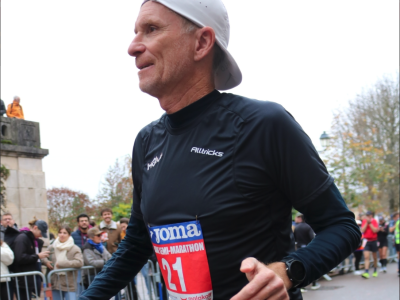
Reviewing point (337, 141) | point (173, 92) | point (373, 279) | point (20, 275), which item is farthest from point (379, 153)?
point (173, 92)

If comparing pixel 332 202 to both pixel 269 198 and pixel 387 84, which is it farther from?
pixel 387 84

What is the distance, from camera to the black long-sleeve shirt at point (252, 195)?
148cm

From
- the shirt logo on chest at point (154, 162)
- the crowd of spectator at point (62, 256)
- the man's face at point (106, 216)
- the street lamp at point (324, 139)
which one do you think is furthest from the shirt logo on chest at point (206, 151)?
the street lamp at point (324, 139)

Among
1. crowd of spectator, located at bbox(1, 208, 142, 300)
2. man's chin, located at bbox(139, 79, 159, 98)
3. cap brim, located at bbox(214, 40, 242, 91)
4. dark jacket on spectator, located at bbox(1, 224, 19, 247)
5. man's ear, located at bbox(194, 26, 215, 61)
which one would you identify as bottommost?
crowd of spectator, located at bbox(1, 208, 142, 300)

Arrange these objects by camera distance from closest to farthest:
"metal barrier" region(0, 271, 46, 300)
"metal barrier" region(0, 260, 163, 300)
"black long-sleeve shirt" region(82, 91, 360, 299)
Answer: "black long-sleeve shirt" region(82, 91, 360, 299), "metal barrier" region(0, 271, 46, 300), "metal barrier" region(0, 260, 163, 300)

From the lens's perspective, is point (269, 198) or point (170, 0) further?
point (170, 0)

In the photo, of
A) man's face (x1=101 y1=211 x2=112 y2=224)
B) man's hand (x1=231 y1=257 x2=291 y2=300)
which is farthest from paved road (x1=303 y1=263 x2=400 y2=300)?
man's hand (x1=231 y1=257 x2=291 y2=300)

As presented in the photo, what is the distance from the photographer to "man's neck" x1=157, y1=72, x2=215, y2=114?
1.80 m

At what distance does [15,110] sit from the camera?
48.8 feet

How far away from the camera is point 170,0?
5.65 ft

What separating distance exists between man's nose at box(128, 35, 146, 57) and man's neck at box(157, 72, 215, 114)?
0.18m

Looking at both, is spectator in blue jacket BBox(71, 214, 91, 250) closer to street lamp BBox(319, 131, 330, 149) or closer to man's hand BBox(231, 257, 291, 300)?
man's hand BBox(231, 257, 291, 300)

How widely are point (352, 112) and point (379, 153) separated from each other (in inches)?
246

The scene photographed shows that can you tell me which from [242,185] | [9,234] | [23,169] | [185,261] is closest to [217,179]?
[242,185]
